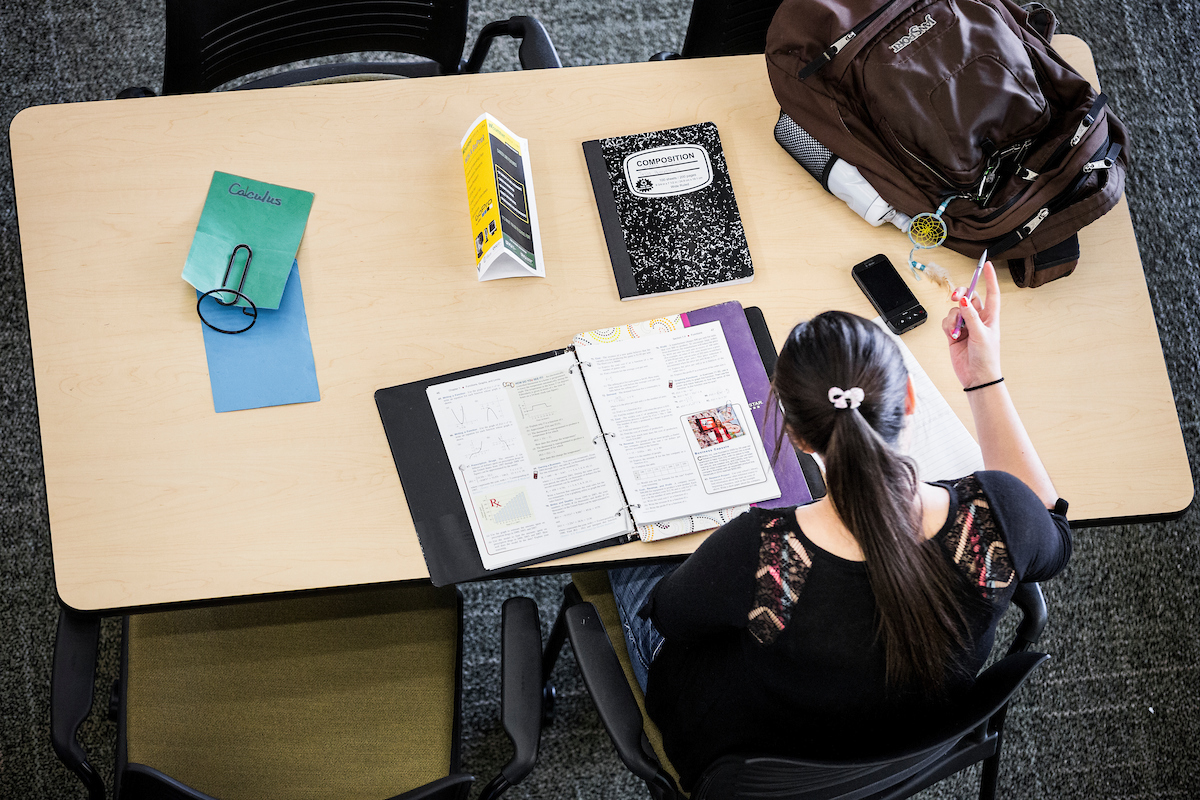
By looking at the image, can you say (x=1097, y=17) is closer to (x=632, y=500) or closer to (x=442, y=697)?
(x=632, y=500)

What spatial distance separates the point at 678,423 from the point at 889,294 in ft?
1.30

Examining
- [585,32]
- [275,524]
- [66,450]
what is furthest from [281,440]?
[585,32]

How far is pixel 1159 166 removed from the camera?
2217 mm

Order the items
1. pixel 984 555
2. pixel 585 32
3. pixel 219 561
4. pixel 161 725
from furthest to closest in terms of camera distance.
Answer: pixel 585 32
pixel 161 725
pixel 219 561
pixel 984 555

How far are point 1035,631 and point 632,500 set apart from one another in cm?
62

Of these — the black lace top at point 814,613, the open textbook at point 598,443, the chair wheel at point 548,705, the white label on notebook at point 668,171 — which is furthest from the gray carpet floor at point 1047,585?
the white label on notebook at point 668,171

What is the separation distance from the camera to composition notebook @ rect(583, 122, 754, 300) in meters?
1.32

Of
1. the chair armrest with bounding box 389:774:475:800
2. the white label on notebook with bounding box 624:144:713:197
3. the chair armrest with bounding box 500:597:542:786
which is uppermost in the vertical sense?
the white label on notebook with bounding box 624:144:713:197

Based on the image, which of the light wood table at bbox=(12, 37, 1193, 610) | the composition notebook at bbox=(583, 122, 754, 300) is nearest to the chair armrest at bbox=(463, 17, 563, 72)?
the light wood table at bbox=(12, 37, 1193, 610)

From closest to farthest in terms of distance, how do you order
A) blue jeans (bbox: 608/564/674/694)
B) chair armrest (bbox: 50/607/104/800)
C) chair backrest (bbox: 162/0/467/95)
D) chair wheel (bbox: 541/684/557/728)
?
chair armrest (bbox: 50/607/104/800), blue jeans (bbox: 608/564/674/694), chair backrest (bbox: 162/0/467/95), chair wheel (bbox: 541/684/557/728)

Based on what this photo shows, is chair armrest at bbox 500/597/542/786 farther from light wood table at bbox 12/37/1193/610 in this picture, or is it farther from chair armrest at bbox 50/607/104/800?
chair armrest at bbox 50/607/104/800

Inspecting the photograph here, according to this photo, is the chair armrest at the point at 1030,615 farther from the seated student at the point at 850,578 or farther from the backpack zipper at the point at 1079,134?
the backpack zipper at the point at 1079,134

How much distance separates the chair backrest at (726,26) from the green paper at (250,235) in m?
0.77

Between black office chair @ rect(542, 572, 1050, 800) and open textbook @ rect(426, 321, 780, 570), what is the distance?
15 centimetres
